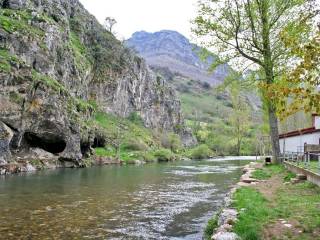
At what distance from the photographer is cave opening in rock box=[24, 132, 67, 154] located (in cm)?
6969

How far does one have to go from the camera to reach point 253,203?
17.9 m

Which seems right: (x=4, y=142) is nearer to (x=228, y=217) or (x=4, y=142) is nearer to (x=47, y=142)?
(x=47, y=142)

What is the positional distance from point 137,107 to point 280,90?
6123 inches

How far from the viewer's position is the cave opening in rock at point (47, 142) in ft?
229

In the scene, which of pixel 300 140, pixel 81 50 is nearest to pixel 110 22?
pixel 81 50

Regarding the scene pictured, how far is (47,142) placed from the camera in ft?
241

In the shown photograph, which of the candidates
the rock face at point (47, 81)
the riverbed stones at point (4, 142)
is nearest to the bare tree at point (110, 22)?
the rock face at point (47, 81)

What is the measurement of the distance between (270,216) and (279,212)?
912mm

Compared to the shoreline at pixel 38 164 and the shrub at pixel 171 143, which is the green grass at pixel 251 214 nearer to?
the shoreline at pixel 38 164

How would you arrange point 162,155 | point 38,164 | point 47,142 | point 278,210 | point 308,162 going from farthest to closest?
point 162,155
point 47,142
point 38,164
point 308,162
point 278,210

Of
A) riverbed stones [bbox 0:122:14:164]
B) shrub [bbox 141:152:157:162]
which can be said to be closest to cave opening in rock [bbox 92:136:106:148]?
shrub [bbox 141:152:157:162]

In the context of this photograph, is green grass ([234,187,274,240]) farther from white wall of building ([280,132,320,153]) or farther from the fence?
white wall of building ([280,132,320,153])

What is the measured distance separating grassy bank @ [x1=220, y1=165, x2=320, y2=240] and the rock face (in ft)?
150

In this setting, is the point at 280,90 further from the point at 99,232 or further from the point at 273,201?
the point at 99,232
